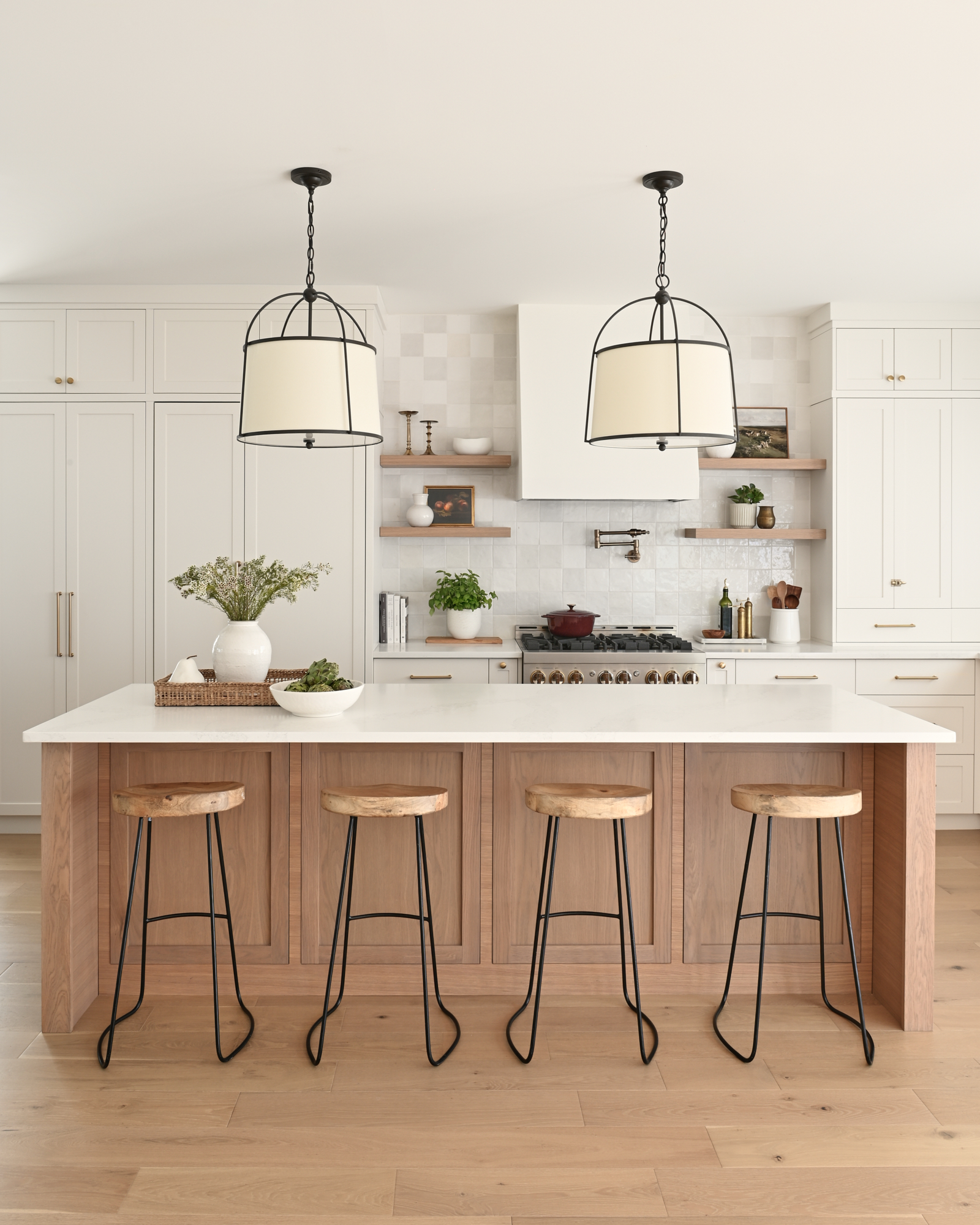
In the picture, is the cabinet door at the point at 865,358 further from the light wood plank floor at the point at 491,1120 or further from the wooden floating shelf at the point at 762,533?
the light wood plank floor at the point at 491,1120

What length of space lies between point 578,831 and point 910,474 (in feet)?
10.3

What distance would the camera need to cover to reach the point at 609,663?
4738 millimetres

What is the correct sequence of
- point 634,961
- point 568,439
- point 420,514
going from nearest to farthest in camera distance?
point 634,961 < point 568,439 < point 420,514

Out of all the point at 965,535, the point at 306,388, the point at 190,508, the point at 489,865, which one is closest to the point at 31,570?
the point at 190,508

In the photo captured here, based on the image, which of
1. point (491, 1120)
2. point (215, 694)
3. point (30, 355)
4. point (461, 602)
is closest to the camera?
point (491, 1120)

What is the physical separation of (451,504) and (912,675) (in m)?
2.56

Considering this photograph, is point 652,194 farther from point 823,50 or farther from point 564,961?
point 564,961

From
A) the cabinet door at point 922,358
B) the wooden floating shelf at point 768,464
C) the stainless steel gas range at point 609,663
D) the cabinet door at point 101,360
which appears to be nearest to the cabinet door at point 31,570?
the cabinet door at point 101,360

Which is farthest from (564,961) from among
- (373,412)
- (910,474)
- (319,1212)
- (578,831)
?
(910,474)

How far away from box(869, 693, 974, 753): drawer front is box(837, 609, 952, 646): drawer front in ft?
1.14

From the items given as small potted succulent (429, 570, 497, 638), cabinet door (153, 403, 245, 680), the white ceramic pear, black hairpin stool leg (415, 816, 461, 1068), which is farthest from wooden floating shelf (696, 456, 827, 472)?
black hairpin stool leg (415, 816, 461, 1068)

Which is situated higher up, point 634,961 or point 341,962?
point 634,961

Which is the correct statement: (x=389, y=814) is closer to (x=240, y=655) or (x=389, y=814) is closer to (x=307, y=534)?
(x=240, y=655)

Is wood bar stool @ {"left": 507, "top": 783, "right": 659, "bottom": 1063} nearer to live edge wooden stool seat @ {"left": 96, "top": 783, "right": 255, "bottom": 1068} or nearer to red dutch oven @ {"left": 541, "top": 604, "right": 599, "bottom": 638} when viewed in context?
live edge wooden stool seat @ {"left": 96, "top": 783, "right": 255, "bottom": 1068}
